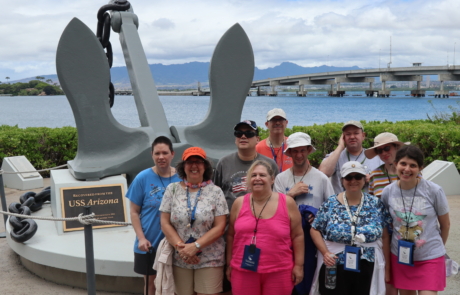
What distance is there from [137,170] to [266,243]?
2550 mm

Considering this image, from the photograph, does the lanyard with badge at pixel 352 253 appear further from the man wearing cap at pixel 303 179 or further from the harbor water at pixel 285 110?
the harbor water at pixel 285 110

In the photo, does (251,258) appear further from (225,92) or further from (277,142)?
(225,92)

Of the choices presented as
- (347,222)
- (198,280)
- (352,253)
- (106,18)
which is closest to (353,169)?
(347,222)

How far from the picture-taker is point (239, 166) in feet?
9.45

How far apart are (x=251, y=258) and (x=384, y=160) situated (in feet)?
3.59

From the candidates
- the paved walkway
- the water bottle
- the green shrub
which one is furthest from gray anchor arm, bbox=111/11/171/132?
the green shrub

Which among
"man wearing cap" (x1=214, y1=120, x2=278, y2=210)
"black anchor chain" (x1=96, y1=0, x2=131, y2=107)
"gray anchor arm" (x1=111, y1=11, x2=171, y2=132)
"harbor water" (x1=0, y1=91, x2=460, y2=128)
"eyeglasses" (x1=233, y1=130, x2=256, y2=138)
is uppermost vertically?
"black anchor chain" (x1=96, y1=0, x2=131, y2=107)

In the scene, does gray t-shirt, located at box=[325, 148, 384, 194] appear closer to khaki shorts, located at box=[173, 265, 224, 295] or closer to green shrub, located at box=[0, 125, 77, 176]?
khaki shorts, located at box=[173, 265, 224, 295]

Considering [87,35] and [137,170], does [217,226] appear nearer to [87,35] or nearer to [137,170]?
[137,170]

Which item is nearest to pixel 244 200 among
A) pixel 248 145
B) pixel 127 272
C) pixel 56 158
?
pixel 248 145

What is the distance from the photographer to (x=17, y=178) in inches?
306

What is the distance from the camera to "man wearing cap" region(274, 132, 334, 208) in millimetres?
2715

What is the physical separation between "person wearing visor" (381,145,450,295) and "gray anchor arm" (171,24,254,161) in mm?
2371

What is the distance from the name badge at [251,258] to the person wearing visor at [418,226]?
30.8 inches
